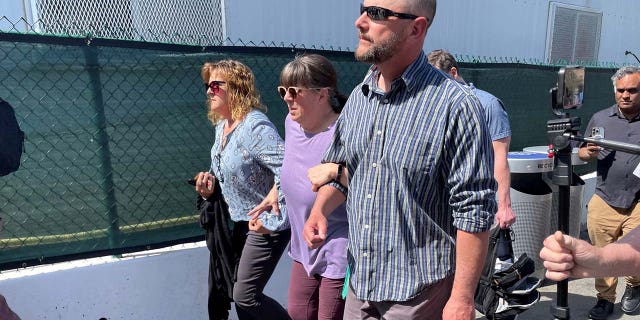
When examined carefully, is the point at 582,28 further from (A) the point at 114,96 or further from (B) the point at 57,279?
(B) the point at 57,279

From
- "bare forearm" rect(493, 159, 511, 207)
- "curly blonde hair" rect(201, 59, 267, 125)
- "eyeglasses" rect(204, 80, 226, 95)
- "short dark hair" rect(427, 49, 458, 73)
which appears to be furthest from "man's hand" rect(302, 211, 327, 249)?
"short dark hair" rect(427, 49, 458, 73)

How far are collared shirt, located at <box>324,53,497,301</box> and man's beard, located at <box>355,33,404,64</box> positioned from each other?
0.11 meters

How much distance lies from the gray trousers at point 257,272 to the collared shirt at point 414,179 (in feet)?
3.48

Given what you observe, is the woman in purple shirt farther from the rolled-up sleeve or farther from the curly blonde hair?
the rolled-up sleeve

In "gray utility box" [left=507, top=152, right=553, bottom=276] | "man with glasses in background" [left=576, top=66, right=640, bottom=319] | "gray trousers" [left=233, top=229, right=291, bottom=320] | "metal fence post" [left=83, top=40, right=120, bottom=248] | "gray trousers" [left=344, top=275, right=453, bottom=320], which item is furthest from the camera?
"gray utility box" [left=507, top=152, right=553, bottom=276]

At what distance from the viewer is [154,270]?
151 inches

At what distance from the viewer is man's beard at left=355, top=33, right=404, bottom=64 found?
1950 millimetres

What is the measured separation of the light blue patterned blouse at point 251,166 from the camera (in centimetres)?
305

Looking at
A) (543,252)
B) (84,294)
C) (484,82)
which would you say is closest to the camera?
(543,252)

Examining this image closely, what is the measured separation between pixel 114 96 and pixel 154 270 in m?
1.31

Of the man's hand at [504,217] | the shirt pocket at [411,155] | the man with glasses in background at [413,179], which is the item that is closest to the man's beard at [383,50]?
the man with glasses in background at [413,179]

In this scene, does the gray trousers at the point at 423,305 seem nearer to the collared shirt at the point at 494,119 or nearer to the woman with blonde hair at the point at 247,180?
the woman with blonde hair at the point at 247,180

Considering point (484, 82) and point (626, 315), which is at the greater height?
point (484, 82)

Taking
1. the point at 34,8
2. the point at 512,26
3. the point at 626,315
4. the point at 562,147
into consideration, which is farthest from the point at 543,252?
the point at 512,26
